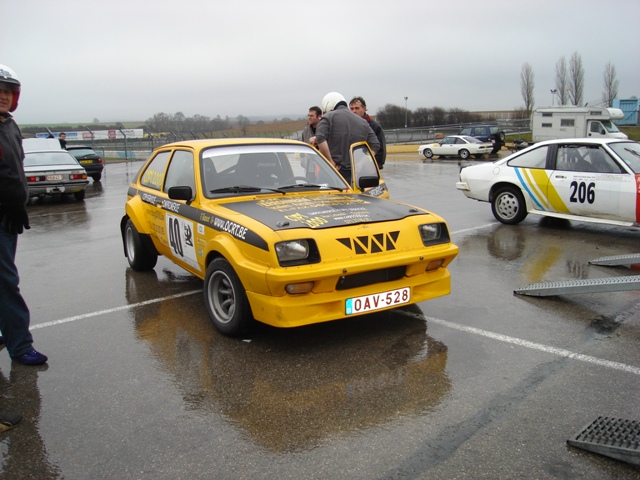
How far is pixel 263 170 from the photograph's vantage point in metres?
5.54

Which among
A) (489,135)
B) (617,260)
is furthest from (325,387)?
(489,135)

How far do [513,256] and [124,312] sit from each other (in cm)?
481

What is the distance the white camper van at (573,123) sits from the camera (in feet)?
101

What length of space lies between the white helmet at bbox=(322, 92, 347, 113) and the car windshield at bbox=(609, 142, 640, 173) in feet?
13.6

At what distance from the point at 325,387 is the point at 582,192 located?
6329 mm

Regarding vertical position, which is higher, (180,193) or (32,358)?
(180,193)

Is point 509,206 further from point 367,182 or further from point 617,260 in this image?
point 367,182

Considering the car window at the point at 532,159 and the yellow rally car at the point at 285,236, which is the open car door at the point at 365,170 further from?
the car window at the point at 532,159

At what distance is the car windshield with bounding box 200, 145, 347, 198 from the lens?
5.32 metres

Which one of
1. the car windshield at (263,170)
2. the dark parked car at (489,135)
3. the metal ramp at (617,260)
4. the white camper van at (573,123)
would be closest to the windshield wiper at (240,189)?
Answer: the car windshield at (263,170)

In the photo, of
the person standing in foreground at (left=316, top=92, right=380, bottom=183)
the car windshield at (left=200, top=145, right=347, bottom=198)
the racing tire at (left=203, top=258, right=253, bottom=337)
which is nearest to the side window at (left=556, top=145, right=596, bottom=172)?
the person standing in foreground at (left=316, top=92, right=380, bottom=183)

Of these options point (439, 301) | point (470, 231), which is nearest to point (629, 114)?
point (470, 231)

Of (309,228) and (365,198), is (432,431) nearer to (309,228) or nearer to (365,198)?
(309,228)

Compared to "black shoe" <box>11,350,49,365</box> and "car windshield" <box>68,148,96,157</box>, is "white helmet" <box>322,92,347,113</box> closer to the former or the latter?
"black shoe" <box>11,350,49,365</box>
